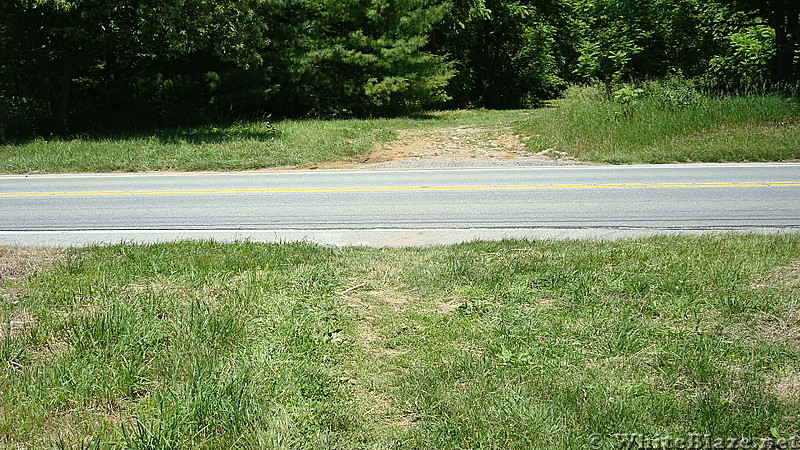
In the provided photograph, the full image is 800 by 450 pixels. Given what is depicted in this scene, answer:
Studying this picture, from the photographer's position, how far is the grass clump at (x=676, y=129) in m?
13.8

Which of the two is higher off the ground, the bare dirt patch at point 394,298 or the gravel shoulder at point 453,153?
the gravel shoulder at point 453,153

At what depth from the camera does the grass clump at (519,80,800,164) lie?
13805 millimetres

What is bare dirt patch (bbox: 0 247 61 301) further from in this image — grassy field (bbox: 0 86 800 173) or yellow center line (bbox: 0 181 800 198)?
grassy field (bbox: 0 86 800 173)

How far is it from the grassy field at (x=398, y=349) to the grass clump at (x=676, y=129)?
8017mm

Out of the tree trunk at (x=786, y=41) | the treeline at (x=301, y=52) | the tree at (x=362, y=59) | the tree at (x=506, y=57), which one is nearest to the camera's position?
the treeline at (x=301, y=52)

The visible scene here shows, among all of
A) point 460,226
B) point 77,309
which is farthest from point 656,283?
point 77,309

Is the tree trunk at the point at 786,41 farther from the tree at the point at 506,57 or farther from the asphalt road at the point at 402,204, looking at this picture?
the tree at the point at 506,57

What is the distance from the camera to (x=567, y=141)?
15.1m

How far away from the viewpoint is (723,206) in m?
9.32

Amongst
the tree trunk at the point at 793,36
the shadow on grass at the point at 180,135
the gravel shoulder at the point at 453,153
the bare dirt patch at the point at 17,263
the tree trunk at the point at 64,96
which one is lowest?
the bare dirt patch at the point at 17,263

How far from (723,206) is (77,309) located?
7.98 meters

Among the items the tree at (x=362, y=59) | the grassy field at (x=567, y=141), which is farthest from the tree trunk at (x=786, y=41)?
the tree at (x=362, y=59)

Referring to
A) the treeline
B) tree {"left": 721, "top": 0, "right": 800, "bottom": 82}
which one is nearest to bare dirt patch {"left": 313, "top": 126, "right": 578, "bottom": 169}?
the treeline

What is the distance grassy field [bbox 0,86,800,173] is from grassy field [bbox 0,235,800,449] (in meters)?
8.01
